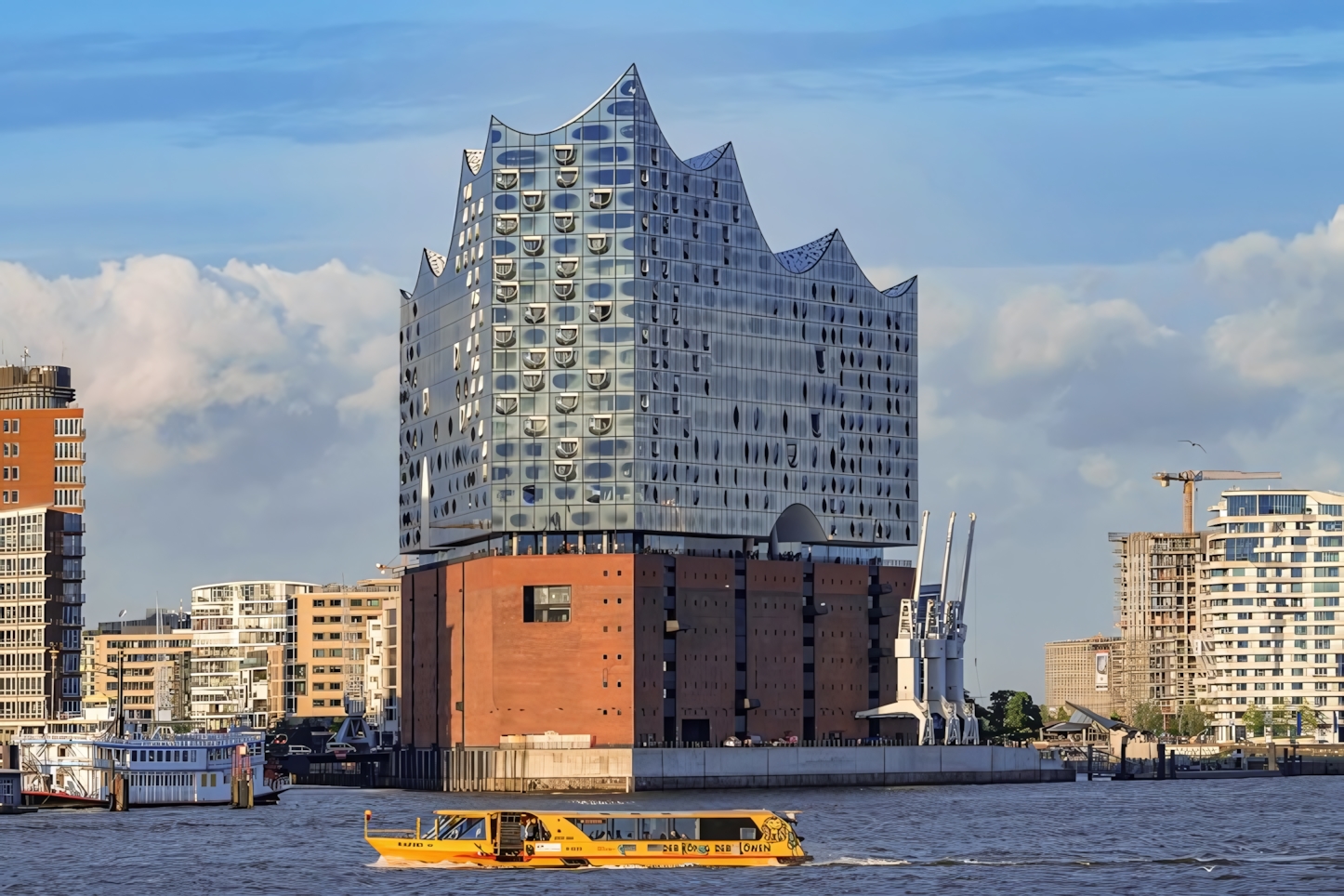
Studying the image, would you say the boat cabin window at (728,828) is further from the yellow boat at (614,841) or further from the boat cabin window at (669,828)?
the boat cabin window at (669,828)

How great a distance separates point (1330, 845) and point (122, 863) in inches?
2705

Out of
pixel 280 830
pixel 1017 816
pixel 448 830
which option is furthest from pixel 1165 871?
pixel 280 830

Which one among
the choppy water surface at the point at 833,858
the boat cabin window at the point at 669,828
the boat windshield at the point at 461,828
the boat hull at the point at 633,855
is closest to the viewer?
the choppy water surface at the point at 833,858

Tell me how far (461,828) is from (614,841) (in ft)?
28.9

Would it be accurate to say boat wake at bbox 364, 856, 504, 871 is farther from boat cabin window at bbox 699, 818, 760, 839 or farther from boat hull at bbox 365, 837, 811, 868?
boat cabin window at bbox 699, 818, 760, 839

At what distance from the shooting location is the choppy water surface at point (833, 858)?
403 ft

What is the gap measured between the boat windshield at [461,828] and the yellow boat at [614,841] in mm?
69

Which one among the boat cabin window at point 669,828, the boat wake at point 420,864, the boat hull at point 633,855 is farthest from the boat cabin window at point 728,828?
the boat wake at point 420,864

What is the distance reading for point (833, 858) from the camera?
13562 cm

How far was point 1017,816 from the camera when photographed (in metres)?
182

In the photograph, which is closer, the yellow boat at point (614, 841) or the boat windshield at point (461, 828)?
the yellow boat at point (614, 841)

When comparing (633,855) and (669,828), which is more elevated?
(669,828)

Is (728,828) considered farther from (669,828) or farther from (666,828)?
(666,828)

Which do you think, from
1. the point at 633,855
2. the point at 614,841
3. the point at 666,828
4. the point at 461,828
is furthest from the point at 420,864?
the point at 666,828
